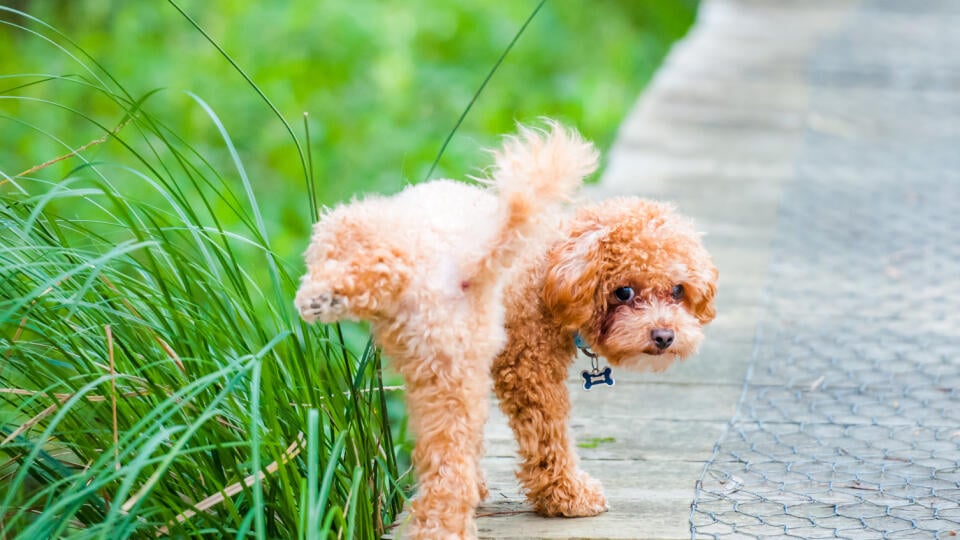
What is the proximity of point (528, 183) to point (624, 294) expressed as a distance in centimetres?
33

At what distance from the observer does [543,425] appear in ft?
7.18

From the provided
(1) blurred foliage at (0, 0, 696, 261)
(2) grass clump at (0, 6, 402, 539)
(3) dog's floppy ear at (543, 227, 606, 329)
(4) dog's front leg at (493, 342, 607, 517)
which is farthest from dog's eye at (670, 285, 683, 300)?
(1) blurred foliage at (0, 0, 696, 261)

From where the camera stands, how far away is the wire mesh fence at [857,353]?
2.33 metres

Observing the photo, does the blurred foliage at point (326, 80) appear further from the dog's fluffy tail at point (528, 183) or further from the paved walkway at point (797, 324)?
the dog's fluffy tail at point (528, 183)

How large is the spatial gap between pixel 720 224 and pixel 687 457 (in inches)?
84.1

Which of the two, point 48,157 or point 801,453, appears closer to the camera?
point 801,453

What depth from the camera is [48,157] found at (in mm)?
5766

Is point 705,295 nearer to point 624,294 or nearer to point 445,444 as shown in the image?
point 624,294

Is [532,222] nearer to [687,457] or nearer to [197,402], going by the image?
[197,402]

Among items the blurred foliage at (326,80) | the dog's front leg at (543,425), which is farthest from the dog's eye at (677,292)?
the blurred foliage at (326,80)

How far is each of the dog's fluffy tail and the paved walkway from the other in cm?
60

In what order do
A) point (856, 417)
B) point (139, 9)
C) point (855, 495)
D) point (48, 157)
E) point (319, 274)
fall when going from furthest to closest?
point (139, 9)
point (48, 157)
point (856, 417)
point (855, 495)
point (319, 274)

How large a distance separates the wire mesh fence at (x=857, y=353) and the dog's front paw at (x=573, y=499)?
0.18m

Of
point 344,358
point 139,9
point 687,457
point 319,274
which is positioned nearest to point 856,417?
point 687,457
